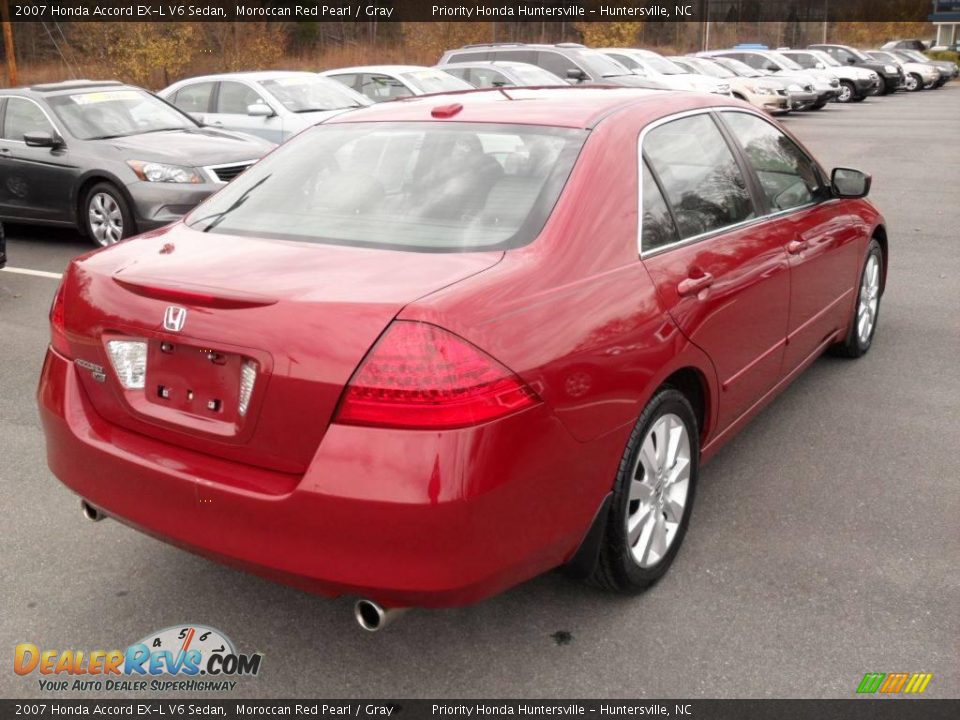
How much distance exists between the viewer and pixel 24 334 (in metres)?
6.74

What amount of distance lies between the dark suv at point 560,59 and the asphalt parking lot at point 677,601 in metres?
18.3

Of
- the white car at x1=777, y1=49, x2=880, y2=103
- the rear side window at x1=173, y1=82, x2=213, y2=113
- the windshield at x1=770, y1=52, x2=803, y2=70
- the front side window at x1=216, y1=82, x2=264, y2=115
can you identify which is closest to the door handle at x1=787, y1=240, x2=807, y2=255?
the front side window at x1=216, y1=82, x2=264, y2=115

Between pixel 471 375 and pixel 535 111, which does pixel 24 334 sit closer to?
pixel 535 111

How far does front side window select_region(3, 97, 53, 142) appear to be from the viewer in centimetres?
1023

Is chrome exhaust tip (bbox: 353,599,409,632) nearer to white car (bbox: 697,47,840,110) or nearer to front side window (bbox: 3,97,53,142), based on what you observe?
front side window (bbox: 3,97,53,142)

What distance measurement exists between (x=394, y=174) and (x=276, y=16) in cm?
5450

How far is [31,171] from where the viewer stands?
10039 millimetres

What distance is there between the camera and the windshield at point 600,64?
22.5 m

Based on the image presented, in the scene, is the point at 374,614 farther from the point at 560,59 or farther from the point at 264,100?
the point at 560,59

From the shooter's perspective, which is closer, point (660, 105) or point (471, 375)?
point (471, 375)

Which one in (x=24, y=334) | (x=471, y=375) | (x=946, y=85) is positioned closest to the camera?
(x=471, y=375)

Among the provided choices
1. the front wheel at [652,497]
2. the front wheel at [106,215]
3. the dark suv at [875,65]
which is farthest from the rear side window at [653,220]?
the dark suv at [875,65]

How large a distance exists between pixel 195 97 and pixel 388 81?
10.3 feet

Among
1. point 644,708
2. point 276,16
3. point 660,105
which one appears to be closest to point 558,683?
point 644,708
